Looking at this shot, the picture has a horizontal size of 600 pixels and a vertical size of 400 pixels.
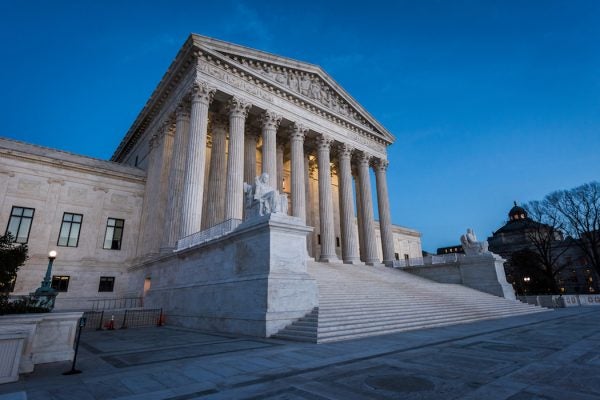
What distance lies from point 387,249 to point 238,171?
60.5 feet

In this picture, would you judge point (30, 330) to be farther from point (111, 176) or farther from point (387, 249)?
point (387, 249)

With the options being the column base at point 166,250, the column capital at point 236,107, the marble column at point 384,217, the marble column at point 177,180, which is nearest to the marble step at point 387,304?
the column base at point 166,250

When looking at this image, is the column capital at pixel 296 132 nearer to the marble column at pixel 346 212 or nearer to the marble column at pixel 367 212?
the marble column at pixel 346 212

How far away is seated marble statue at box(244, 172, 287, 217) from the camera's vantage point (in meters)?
14.6

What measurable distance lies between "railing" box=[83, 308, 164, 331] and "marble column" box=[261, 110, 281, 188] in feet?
41.0

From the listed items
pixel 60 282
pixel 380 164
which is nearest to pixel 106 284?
pixel 60 282

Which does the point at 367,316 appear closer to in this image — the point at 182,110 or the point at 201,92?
the point at 201,92

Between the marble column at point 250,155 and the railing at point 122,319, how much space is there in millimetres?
12744

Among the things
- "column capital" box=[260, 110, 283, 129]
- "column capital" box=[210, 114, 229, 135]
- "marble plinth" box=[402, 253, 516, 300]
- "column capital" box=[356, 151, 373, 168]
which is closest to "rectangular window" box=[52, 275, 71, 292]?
"column capital" box=[210, 114, 229, 135]

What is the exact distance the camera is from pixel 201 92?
2280 centimetres

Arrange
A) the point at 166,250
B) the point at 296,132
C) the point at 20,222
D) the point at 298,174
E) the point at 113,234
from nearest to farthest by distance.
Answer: the point at 166,250 → the point at 20,222 → the point at 113,234 → the point at 298,174 → the point at 296,132

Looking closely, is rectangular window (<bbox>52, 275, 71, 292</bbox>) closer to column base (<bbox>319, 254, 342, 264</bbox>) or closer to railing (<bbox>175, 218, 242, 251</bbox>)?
railing (<bbox>175, 218, 242, 251</bbox>)

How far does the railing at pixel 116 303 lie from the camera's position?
76.4ft

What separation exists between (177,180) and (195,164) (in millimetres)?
2415
